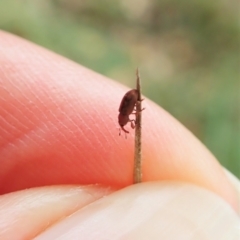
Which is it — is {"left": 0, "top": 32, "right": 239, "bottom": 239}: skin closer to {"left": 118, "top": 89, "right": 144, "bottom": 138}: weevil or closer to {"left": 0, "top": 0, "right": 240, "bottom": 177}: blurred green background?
{"left": 118, "top": 89, "right": 144, "bottom": 138}: weevil

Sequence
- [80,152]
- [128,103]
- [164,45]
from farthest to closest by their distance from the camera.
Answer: [164,45] < [80,152] < [128,103]

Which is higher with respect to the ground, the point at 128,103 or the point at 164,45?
the point at 164,45

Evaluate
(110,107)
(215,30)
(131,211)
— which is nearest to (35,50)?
(110,107)

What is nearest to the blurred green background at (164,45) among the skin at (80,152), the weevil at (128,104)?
the skin at (80,152)

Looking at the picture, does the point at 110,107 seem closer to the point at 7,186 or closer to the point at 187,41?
the point at 7,186

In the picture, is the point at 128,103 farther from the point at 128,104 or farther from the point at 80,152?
the point at 80,152

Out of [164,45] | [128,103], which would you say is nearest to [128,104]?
[128,103]
